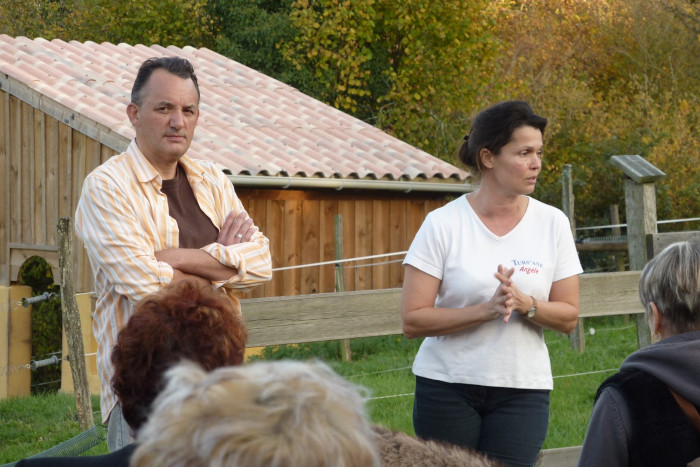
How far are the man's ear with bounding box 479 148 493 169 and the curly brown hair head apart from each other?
67.3 inches

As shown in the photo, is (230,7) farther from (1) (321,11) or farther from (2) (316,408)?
(2) (316,408)

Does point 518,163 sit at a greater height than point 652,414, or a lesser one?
greater

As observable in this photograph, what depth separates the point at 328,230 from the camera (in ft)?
46.3

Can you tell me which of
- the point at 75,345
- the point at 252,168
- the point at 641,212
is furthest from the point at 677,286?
the point at 252,168

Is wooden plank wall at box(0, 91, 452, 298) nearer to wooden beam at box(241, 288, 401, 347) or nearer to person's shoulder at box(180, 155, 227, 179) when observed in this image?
wooden beam at box(241, 288, 401, 347)

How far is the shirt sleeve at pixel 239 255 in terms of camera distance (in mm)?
3406

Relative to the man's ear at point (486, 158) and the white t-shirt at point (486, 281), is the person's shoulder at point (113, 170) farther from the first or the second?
the man's ear at point (486, 158)

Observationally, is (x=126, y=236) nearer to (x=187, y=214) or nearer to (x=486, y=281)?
(x=187, y=214)

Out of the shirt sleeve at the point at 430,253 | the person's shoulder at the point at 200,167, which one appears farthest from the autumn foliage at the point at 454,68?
the person's shoulder at the point at 200,167

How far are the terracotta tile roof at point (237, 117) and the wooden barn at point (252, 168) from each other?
0.09 ft

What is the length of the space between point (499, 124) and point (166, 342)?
6.34ft

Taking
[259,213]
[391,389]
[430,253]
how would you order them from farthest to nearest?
[259,213], [391,389], [430,253]

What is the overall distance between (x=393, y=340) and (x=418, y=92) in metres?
9.86

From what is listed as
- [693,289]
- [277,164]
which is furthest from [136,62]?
[693,289]
